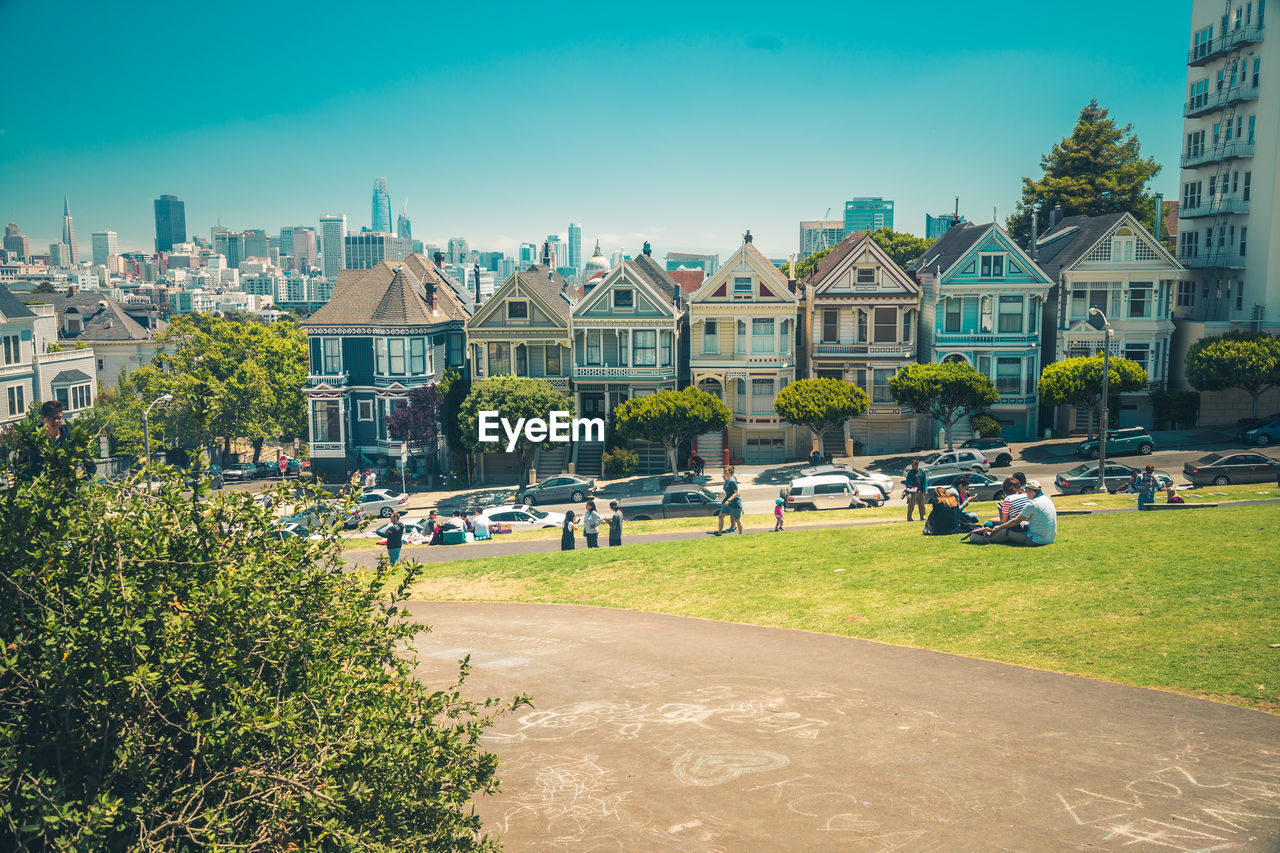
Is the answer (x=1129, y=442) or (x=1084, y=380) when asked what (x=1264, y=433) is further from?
(x=1084, y=380)

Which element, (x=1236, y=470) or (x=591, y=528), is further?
(x=1236, y=470)

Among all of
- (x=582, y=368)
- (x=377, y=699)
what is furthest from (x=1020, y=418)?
(x=377, y=699)

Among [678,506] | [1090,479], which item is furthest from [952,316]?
[678,506]

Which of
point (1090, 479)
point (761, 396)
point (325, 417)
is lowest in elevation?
point (1090, 479)

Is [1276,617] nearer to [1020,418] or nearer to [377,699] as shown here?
[377,699]

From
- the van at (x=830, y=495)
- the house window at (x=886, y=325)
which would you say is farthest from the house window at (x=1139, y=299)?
the van at (x=830, y=495)

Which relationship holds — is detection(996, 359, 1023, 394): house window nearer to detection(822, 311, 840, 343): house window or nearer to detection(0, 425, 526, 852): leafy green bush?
detection(822, 311, 840, 343): house window
